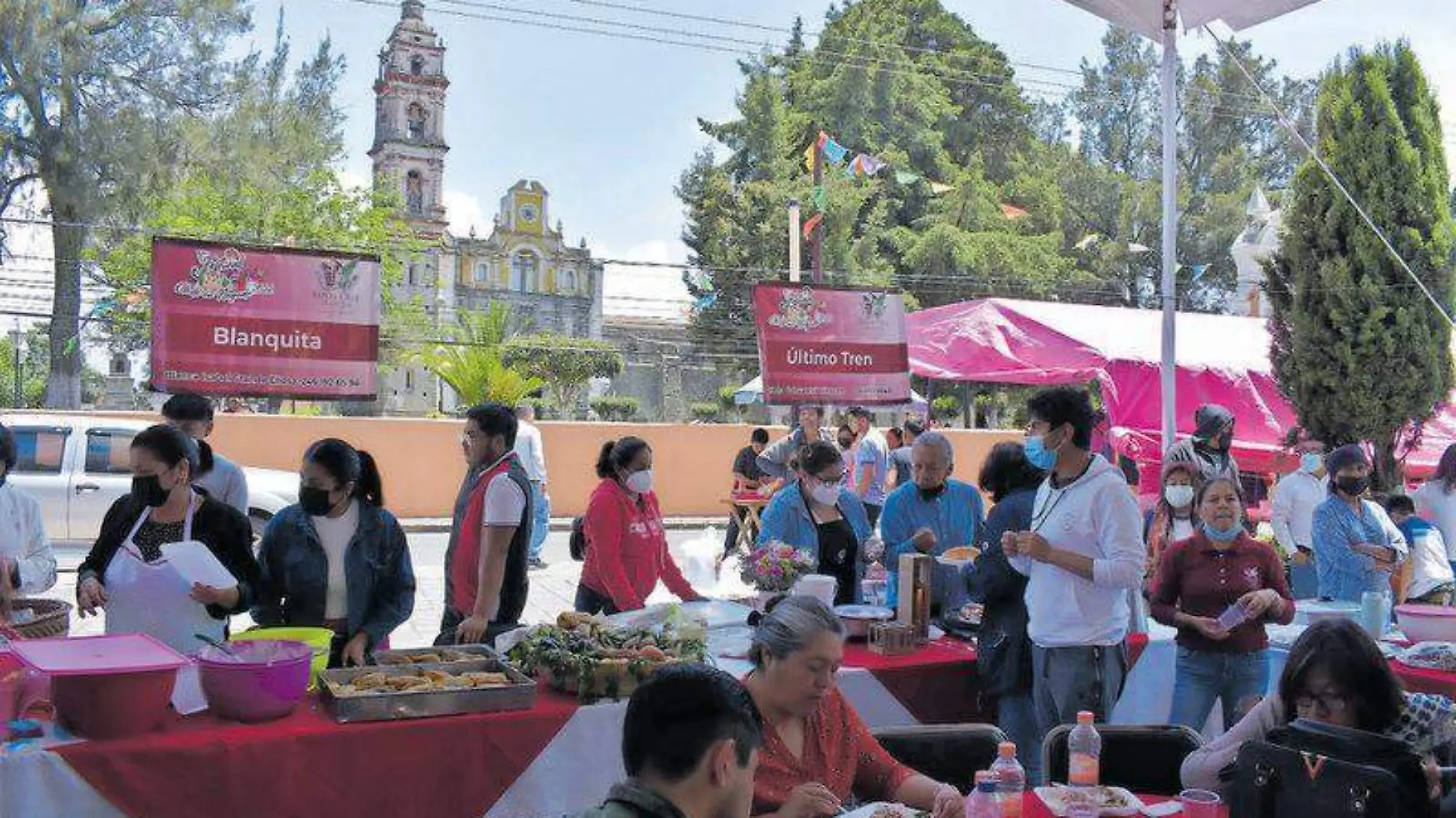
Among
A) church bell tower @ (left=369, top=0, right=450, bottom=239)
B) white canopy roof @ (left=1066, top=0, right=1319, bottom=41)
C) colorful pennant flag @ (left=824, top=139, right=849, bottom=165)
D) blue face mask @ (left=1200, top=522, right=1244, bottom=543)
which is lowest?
blue face mask @ (left=1200, top=522, right=1244, bottom=543)

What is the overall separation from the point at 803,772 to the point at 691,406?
41.4 metres

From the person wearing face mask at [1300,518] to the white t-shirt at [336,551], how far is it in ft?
18.7

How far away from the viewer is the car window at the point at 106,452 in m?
11.1

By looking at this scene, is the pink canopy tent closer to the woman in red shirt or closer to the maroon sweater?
the maroon sweater

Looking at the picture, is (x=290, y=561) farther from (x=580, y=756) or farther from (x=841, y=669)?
(x=841, y=669)

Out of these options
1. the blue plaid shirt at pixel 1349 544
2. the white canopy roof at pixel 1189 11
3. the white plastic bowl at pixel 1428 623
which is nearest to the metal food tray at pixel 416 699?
the white plastic bowl at pixel 1428 623

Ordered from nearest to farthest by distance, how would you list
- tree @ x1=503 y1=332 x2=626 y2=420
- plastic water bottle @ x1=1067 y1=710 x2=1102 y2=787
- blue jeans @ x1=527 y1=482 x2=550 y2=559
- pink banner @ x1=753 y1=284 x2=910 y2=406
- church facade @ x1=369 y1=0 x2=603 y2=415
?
plastic water bottle @ x1=1067 y1=710 x2=1102 y2=787 → pink banner @ x1=753 y1=284 x2=910 y2=406 → blue jeans @ x1=527 y1=482 x2=550 y2=559 → tree @ x1=503 y1=332 x2=626 y2=420 → church facade @ x1=369 y1=0 x2=603 y2=415

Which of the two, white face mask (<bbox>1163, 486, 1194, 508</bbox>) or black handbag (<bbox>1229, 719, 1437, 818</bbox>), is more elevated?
white face mask (<bbox>1163, 486, 1194, 508</bbox>)

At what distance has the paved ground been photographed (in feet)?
29.2

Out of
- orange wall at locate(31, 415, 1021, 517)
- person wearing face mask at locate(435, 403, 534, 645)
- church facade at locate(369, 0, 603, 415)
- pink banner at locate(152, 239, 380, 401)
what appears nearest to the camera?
person wearing face mask at locate(435, 403, 534, 645)

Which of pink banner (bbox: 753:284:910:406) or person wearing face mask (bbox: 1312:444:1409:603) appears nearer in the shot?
person wearing face mask (bbox: 1312:444:1409:603)

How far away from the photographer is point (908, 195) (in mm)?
38125

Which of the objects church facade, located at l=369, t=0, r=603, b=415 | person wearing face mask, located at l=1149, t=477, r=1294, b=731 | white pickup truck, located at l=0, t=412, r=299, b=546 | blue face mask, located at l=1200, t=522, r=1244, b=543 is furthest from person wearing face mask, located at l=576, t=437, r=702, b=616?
church facade, located at l=369, t=0, r=603, b=415

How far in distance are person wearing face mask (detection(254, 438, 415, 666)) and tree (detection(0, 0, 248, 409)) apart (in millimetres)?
21600
